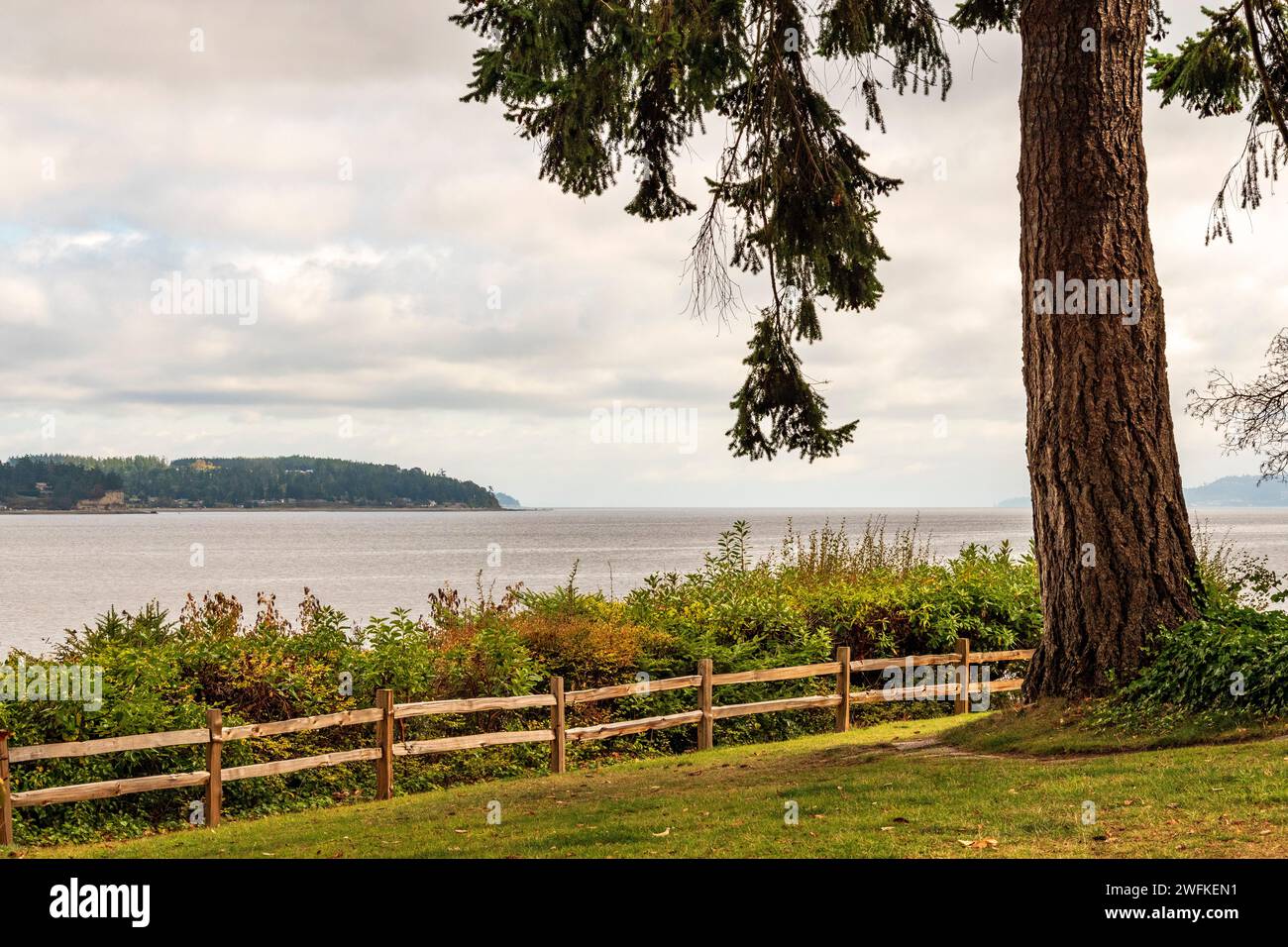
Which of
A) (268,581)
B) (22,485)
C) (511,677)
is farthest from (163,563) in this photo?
(511,677)

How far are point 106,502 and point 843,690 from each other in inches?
5961

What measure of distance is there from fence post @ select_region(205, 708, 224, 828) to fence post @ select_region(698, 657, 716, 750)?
5.42 metres

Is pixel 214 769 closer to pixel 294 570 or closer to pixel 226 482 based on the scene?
pixel 294 570

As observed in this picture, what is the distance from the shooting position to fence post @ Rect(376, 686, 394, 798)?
10945 mm

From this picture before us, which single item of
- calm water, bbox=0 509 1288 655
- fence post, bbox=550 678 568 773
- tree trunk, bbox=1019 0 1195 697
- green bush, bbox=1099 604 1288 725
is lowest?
calm water, bbox=0 509 1288 655

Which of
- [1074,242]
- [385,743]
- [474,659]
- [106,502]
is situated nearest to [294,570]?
[474,659]

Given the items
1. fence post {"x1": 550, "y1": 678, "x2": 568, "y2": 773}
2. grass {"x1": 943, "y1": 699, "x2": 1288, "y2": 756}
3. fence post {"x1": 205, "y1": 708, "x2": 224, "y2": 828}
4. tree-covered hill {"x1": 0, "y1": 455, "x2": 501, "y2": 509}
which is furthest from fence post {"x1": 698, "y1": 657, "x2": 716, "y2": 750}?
tree-covered hill {"x1": 0, "y1": 455, "x2": 501, "y2": 509}

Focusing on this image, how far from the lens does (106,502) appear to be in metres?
147

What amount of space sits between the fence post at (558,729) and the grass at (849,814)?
1.05m

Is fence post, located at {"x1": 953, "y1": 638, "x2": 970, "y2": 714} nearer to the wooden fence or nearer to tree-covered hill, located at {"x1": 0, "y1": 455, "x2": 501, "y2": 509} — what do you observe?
the wooden fence

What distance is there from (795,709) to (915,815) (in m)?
7.16

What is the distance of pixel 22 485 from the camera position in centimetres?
14338

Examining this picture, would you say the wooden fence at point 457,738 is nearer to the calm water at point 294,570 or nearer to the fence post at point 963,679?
the fence post at point 963,679

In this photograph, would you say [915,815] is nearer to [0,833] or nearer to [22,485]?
[0,833]
